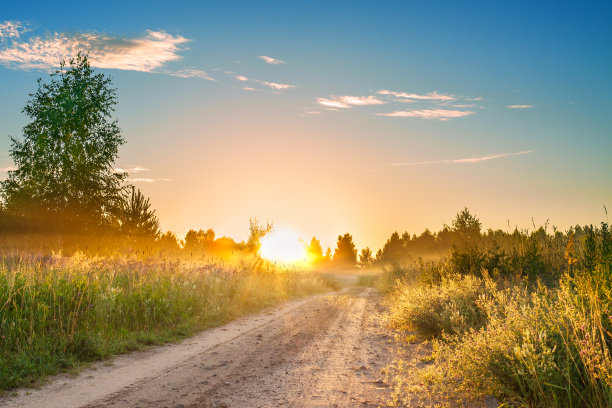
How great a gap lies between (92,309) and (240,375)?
4423mm

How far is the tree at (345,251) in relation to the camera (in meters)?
92.0

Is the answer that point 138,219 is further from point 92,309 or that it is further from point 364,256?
point 364,256

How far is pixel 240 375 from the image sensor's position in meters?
6.11

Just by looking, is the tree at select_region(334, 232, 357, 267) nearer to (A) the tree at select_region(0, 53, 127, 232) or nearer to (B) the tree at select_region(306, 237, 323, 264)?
(B) the tree at select_region(306, 237, 323, 264)

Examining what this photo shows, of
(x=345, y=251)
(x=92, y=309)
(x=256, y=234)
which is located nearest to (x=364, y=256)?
(x=345, y=251)

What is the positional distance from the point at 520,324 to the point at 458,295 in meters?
4.44

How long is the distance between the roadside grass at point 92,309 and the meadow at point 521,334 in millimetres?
5493

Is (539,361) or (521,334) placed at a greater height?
(521,334)

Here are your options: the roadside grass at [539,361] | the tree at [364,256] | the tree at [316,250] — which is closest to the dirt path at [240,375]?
the roadside grass at [539,361]

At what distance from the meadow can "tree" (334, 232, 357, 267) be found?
80.2m

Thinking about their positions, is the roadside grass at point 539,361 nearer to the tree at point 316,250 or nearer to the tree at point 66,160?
the tree at point 66,160

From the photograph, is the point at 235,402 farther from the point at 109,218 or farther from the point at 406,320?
the point at 109,218

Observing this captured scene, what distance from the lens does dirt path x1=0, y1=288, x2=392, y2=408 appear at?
16.5 feet

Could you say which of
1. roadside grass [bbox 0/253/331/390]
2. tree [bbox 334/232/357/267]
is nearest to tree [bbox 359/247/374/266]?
tree [bbox 334/232/357/267]
